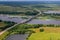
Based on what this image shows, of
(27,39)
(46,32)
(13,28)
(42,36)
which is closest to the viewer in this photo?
(27,39)

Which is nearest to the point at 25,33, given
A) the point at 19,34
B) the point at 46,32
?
the point at 19,34

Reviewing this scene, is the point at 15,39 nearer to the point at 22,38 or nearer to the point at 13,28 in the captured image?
the point at 22,38

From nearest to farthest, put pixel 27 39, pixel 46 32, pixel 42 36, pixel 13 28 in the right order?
pixel 27 39
pixel 42 36
pixel 46 32
pixel 13 28

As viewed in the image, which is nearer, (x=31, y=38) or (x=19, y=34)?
(x=31, y=38)

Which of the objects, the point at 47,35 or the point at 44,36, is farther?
the point at 47,35

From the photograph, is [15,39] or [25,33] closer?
[15,39]

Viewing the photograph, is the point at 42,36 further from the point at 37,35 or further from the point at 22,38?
the point at 22,38

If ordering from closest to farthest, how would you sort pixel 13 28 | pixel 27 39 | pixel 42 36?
pixel 27 39
pixel 42 36
pixel 13 28

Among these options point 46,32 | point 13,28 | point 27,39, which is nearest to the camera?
point 27,39

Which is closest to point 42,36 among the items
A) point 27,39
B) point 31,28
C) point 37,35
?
point 37,35
